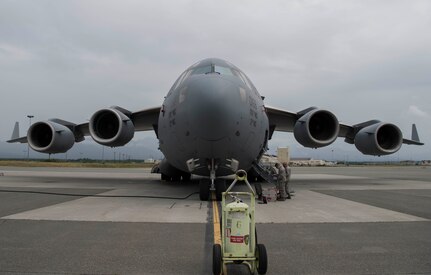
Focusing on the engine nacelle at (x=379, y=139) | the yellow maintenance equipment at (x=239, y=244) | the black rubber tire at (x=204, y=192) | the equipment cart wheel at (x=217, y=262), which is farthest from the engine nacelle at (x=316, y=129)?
the equipment cart wheel at (x=217, y=262)

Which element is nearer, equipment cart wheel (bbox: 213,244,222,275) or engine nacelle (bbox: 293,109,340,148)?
equipment cart wheel (bbox: 213,244,222,275)

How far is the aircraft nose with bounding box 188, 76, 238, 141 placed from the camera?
333 inches

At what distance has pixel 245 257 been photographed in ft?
12.3

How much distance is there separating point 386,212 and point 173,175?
31.9 ft

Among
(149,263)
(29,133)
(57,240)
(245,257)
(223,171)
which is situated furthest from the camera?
(29,133)

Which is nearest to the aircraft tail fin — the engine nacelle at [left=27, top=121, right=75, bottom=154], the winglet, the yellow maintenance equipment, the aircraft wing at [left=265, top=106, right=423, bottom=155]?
the aircraft wing at [left=265, top=106, right=423, bottom=155]

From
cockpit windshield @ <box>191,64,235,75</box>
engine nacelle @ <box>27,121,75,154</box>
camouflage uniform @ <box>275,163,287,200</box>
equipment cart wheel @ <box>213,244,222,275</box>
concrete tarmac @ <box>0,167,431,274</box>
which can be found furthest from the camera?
engine nacelle @ <box>27,121,75,154</box>

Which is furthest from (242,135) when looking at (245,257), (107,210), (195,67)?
(245,257)

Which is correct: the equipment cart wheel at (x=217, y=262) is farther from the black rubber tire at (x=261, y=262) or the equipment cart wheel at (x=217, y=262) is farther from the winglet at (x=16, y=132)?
the winglet at (x=16, y=132)

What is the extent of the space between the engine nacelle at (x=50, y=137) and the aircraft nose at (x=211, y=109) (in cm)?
907

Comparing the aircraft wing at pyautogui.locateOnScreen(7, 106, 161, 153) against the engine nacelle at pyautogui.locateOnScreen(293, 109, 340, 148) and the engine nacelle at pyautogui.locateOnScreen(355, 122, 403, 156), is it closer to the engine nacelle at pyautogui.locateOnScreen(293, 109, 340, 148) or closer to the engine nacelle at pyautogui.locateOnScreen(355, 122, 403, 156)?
the engine nacelle at pyautogui.locateOnScreen(293, 109, 340, 148)

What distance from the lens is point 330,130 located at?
14484mm

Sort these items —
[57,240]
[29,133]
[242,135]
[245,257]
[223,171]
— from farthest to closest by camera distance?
[29,133] < [223,171] < [242,135] < [57,240] < [245,257]

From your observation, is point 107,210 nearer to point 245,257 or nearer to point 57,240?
point 57,240
